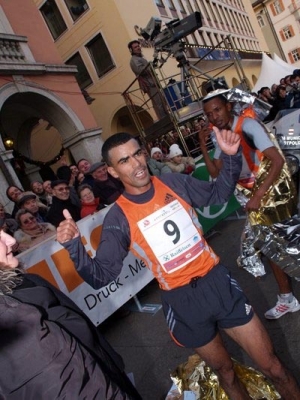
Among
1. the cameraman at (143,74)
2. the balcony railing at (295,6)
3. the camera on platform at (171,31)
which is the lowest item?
the cameraman at (143,74)

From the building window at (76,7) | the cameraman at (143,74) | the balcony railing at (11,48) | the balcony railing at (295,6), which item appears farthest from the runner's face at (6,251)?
the balcony railing at (295,6)

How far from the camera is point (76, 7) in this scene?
19891 mm

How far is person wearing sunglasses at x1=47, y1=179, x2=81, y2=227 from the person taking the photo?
5.29 meters

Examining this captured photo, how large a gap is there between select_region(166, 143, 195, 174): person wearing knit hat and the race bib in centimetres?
463

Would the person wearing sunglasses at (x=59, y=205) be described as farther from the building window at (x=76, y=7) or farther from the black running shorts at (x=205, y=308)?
the building window at (x=76, y=7)

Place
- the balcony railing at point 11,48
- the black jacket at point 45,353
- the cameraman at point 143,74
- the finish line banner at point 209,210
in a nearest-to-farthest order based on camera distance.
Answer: the black jacket at point 45,353 < the finish line banner at point 209,210 < the cameraman at point 143,74 < the balcony railing at point 11,48

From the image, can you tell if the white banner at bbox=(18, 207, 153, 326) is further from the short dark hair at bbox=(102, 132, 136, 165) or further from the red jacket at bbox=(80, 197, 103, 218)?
the short dark hair at bbox=(102, 132, 136, 165)

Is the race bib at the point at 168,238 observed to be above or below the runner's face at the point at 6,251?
below

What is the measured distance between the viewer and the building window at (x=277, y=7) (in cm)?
5022

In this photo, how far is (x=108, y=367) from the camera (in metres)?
1.77

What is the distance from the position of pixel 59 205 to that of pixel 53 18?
65.0ft

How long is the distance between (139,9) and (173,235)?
20.7 meters

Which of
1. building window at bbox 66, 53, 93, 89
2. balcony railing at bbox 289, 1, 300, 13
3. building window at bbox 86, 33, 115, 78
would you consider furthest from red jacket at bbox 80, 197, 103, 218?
balcony railing at bbox 289, 1, 300, 13

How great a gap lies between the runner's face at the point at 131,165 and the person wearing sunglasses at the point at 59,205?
3.33m
